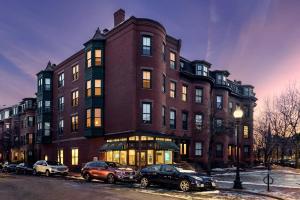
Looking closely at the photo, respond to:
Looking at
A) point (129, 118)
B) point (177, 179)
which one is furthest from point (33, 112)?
point (177, 179)

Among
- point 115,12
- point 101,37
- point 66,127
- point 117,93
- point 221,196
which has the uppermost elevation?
point 115,12

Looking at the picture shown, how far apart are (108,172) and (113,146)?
10364 millimetres

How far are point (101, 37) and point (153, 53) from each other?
768 centimetres

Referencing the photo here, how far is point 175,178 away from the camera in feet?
68.6

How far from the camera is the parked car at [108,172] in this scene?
25683 millimetres

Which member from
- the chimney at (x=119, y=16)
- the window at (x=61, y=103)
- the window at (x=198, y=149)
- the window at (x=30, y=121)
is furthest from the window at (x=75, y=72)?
the window at (x=30, y=121)

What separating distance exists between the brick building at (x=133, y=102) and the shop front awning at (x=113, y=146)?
12cm

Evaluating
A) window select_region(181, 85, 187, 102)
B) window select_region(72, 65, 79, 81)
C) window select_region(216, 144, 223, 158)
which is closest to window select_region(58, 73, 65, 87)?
window select_region(72, 65, 79, 81)

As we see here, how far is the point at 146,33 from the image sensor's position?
3688 centimetres

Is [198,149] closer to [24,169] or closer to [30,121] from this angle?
[24,169]

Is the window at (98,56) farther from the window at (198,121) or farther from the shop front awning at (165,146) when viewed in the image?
the window at (198,121)

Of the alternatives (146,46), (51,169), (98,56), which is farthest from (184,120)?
(51,169)

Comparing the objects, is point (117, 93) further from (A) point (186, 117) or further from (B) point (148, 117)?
(A) point (186, 117)

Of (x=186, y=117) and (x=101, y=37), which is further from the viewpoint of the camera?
(x=186, y=117)
